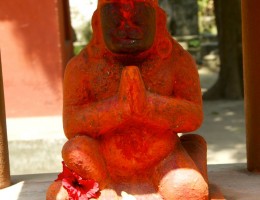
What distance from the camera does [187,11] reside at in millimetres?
21547

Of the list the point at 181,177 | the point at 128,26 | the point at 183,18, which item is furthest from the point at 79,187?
the point at 183,18

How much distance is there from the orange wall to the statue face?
530cm

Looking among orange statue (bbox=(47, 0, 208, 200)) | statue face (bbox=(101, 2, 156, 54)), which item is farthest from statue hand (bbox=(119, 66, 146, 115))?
statue face (bbox=(101, 2, 156, 54))

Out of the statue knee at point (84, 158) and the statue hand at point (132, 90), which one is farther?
the statue knee at point (84, 158)

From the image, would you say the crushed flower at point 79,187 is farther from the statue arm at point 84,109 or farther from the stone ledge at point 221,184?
the stone ledge at point 221,184

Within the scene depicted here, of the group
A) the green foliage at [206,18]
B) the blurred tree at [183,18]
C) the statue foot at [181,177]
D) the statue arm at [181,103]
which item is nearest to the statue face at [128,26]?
the statue arm at [181,103]

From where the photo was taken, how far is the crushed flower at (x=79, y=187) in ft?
11.1

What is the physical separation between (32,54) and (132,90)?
5.69 meters

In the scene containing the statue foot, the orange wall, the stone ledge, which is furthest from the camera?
the orange wall

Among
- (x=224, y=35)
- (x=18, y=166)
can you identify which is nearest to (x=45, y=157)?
(x=18, y=166)

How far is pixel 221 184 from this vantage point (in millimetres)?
4309

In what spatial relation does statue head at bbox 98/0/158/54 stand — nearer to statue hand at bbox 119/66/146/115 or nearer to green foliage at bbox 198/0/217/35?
statue hand at bbox 119/66/146/115

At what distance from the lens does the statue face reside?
3.37 meters

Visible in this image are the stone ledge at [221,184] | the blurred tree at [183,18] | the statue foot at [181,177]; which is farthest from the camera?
the blurred tree at [183,18]
